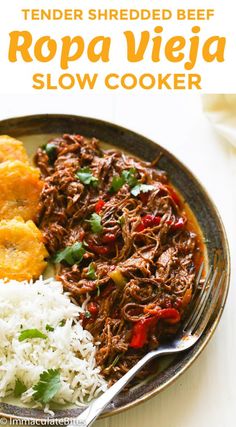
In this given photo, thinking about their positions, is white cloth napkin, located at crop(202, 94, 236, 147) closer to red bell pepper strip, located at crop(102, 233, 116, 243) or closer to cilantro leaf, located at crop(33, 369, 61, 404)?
red bell pepper strip, located at crop(102, 233, 116, 243)

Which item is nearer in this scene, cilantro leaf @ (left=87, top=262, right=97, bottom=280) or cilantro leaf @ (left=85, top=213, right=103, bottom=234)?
cilantro leaf @ (left=87, top=262, right=97, bottom=280)

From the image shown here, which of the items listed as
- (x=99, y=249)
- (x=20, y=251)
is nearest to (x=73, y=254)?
(x=99, y=249)

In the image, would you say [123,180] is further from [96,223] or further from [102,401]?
[102,401]

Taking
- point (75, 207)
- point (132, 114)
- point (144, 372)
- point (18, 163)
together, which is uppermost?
point (132, 114)

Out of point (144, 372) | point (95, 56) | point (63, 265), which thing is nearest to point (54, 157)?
point (63, 265)

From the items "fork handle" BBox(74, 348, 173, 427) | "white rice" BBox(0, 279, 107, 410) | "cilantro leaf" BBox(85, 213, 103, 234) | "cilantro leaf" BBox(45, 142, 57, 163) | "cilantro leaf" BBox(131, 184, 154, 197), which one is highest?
"cilantro leaf" BBox(45, 142, 57, 163)

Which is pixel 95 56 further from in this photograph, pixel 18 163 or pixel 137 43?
pixel 18 163

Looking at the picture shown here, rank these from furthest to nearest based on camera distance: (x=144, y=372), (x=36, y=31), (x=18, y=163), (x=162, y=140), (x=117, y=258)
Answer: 1. (x=36, y=31)
2. (x=162, y=140)
3. (x=18, y=163)
4. (x=117, y=258)
5. (x=144, y=372)

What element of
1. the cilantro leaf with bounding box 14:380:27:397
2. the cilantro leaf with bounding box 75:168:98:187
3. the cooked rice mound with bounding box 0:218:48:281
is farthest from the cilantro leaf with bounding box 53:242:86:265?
the cilantro leaf with bounding box 14:380:27:397
